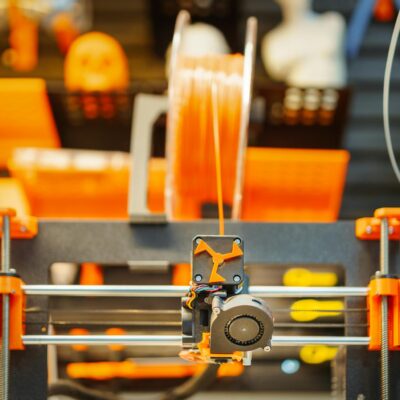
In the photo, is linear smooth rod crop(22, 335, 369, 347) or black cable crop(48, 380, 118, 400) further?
black cable crop(48, 380, 118, 400)

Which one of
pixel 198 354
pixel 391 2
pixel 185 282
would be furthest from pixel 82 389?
pixel 391 2

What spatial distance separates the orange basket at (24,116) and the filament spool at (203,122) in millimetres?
1103

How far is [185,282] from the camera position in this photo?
2312 mm

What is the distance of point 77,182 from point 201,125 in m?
0.87

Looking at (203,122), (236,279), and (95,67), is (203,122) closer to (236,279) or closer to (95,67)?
(236,279)

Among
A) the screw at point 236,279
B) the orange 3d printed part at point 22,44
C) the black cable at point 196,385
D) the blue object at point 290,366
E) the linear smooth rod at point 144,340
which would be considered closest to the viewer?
the screw at point 236,279

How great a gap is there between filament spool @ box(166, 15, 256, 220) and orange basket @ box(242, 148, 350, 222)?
29.1 inches

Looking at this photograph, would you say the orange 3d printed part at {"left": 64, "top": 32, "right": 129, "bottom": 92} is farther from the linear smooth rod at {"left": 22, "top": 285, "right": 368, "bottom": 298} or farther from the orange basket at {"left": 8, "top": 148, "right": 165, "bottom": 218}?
the linear smooth rod at {"left": 22, "top": 285, "right": 368, "bottom": 298}

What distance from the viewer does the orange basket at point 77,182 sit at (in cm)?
289

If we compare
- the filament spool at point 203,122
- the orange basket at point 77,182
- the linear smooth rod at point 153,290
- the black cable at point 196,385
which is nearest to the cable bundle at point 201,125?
the filament spool at point 203,122

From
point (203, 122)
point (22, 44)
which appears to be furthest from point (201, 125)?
point (22, 44)

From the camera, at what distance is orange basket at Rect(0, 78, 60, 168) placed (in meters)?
3.18

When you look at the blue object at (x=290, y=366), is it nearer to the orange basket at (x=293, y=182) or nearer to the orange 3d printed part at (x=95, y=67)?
the orange basket at (x=293, y=182)

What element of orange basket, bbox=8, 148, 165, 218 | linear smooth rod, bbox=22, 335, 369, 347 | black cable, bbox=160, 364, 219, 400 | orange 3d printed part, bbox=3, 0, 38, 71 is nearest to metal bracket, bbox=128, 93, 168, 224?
linear smooth rod, bbox=22, 335, 369, 347
